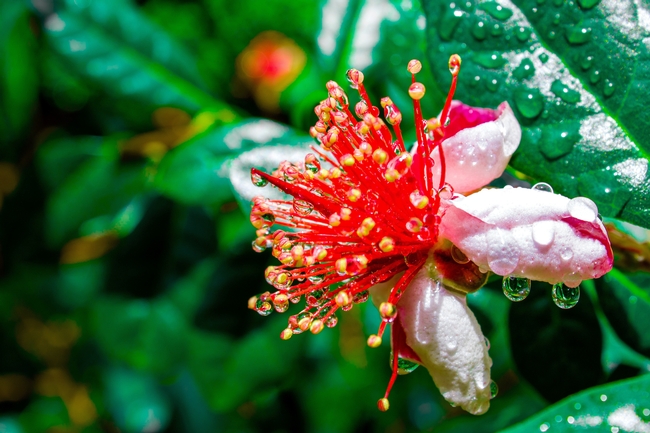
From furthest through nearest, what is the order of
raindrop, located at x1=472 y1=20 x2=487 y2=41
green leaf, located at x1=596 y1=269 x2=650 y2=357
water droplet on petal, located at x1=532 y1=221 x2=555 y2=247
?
green leaf, located at x1=596 y1=269 x2=650 y2=357 < raindrop, located at x1=472 y1=20 x2=487 y2=41 < water droplet on petal, located at x1=532 y1=221 x2=555 y2=247

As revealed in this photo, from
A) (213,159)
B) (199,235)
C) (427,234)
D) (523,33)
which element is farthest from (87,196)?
(523,33)

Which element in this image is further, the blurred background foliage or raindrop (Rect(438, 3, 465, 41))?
the blurred background foliage

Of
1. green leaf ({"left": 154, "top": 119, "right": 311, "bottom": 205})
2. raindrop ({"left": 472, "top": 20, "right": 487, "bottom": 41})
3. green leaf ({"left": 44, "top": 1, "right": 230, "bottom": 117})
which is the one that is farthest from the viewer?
green leaf ({"left": 44, "top": 1, "right": 230, "bottom": 117})

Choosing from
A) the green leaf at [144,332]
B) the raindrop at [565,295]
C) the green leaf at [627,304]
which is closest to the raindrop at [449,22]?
the raindrop at [565,295]

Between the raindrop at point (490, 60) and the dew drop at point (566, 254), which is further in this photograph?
the raindrop at point (490, 60)

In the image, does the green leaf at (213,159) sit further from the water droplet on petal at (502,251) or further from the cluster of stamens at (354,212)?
the water droplet on petal at (502,251)

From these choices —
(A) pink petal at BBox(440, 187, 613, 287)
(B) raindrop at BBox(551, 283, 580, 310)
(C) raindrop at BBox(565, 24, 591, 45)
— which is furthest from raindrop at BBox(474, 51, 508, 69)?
(B) raindrop at BBox(551, 283, 580, 310)

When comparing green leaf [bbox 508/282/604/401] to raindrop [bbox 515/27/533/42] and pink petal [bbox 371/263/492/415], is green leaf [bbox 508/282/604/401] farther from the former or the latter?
raindrop [bbox 515/27/533/42]
